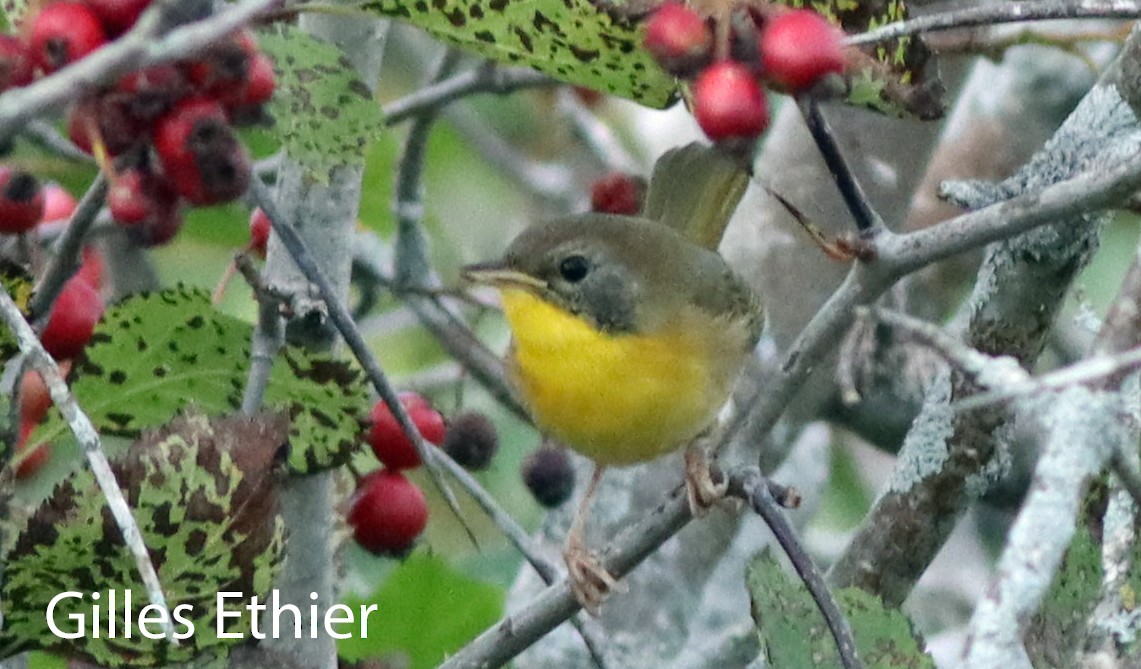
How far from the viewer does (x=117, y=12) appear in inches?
45.6

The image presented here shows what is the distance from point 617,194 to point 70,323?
3.79 ft

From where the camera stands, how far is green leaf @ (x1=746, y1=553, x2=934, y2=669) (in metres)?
1.35

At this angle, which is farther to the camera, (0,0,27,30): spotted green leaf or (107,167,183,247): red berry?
(0,0,27,30): spotted green leaf

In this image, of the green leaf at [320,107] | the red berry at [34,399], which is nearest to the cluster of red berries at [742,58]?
the green leaf at [320,107]

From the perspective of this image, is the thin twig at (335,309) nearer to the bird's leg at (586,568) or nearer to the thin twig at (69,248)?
the thin twig at (69,248)

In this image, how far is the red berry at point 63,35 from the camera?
111 cm

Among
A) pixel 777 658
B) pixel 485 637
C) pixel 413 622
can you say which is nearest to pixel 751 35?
pixel 777 658

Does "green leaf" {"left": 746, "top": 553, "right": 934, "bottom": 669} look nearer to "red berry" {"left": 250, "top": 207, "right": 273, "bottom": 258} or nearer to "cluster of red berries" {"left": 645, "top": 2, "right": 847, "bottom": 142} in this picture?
"cluster of red berries" {"left": 645, "top": 2, "right": 847, "bottom": 142}

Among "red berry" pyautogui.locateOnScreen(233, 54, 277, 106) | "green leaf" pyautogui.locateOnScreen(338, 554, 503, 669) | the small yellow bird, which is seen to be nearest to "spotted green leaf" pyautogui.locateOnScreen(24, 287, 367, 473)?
"green leaf" pyautogui.locateOnScreen(338, 554, 503, 669)

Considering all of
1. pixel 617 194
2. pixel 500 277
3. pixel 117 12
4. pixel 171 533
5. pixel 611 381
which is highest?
pixel 617 194

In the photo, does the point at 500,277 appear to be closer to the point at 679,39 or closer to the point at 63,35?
the point at 679,39

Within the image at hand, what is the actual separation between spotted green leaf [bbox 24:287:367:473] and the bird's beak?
67 centimetres

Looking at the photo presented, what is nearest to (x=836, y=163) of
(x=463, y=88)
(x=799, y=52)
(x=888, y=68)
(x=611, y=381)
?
(x=799, y=52)

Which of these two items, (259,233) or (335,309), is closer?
(335,309)
